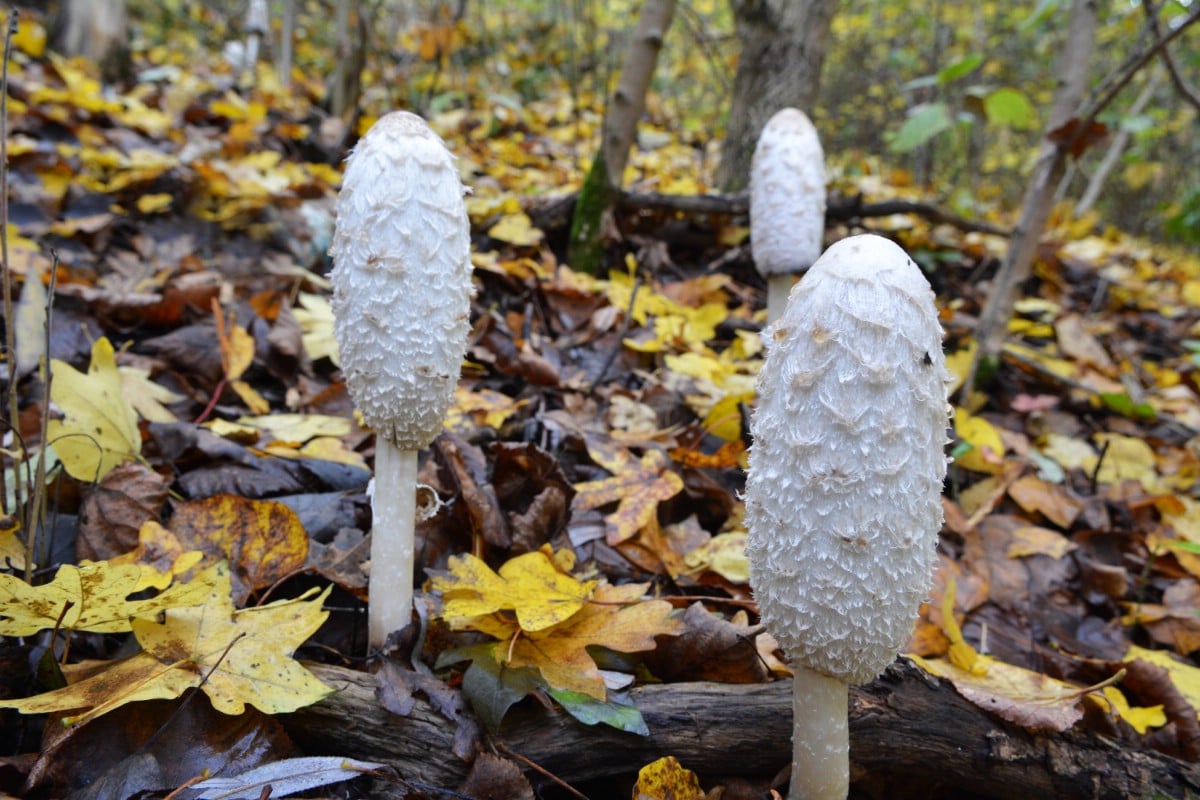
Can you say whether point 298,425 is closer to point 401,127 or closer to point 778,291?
point 401,127

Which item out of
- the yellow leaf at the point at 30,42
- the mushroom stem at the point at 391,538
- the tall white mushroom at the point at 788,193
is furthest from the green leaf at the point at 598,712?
the yellow leaf at the point at 30,42

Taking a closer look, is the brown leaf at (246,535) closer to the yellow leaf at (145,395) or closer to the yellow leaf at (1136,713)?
the yellow leaf at (145,395)

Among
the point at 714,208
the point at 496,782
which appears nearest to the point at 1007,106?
the point at 714,208

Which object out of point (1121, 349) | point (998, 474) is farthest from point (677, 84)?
point (998, 474)

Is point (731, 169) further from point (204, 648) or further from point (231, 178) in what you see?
point (204, 648)

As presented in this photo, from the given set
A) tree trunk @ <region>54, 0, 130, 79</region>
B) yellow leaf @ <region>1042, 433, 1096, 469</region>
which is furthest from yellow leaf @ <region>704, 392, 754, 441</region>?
tree trunk @ <region>54, 0, 130, 79</region>

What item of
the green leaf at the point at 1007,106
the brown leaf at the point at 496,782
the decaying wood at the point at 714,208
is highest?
the green leaf at the point at 1007,106
